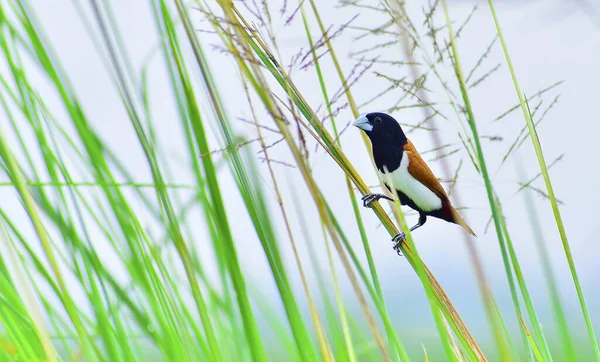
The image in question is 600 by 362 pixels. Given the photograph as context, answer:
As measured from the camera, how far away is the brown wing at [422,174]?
108 centimetres

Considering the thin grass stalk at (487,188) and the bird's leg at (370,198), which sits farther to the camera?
the bird's leg at (370,198)

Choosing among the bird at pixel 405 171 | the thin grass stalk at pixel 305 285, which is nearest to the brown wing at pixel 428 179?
the bird at pixel 405 171

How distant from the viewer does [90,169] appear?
2.21 ft

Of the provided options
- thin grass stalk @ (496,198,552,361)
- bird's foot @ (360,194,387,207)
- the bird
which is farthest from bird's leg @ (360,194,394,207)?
the bird

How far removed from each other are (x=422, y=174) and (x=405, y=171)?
30 mm

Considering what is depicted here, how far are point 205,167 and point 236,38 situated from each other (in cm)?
12

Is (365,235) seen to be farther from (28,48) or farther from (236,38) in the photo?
(28,48)

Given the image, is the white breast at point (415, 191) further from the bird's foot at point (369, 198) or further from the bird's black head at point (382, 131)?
the bird's foot at point (369, 198)

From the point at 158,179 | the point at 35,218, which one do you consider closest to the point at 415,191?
the point at 158,179

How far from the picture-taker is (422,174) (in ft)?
3.59

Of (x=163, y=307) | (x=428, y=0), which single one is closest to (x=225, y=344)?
(x=163, y=307)

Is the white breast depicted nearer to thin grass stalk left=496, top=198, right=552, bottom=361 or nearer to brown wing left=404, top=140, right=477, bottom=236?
brown wing left=404, top=140, right=477, bottom=236

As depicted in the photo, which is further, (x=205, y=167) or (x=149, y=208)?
(x=149, y=208)

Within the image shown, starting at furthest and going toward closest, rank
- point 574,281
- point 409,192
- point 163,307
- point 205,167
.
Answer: point 409,192
point 574,281
point 163,307
point 205,167
